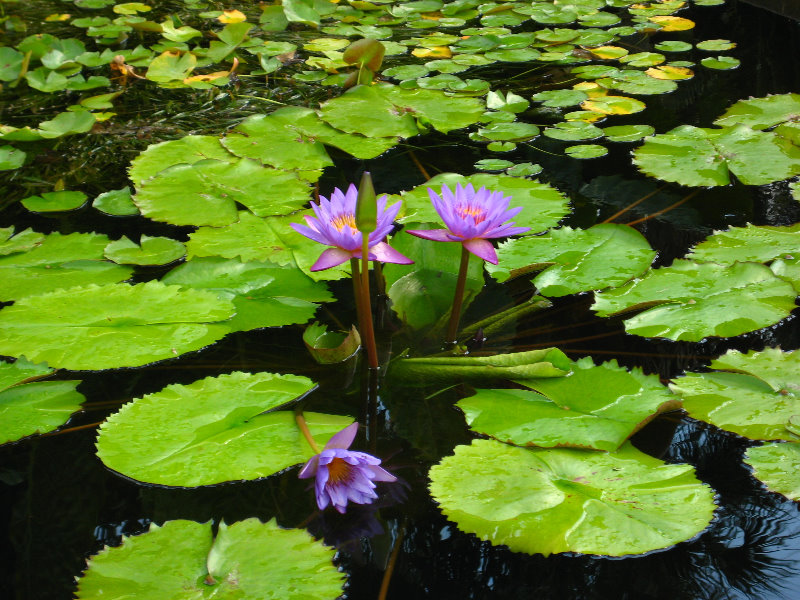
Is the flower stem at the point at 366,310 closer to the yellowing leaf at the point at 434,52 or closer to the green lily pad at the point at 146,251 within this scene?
the green lily pad at the point at 146,251

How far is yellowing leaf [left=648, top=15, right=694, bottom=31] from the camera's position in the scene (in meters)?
3.42

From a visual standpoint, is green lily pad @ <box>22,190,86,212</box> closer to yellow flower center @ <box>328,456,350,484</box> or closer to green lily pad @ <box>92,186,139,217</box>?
green lily pad @ <box>92,186,139,217</box>

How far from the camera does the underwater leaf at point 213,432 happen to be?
45.6 inches

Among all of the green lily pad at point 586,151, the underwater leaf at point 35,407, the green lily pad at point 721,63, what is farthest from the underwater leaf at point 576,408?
the green lily pad at point 721,63

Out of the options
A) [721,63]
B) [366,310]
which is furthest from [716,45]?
[366,310]

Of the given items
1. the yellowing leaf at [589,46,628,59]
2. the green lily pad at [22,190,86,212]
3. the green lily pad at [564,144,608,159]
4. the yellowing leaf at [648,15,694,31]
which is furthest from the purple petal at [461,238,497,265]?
the yellowing leaf at [648,15,694,31]

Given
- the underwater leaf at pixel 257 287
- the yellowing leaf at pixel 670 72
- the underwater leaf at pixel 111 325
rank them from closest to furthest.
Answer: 1. the underwater leaf at pixel 111 325
2. the underwater leaf at pixel 257 287
3. the yellowing leaf at pixel 670 72

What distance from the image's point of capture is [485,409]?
1.27 m

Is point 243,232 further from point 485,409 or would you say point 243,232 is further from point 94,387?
point 485,409

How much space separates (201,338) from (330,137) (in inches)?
45.0

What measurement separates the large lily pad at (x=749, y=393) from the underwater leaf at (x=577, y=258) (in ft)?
1.09

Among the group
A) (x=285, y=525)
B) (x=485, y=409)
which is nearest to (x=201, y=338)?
(x=285, y=525)

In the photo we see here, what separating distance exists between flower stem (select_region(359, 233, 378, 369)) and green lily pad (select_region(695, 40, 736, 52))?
2540 millimetres

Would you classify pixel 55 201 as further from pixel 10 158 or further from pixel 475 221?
pixel 475 221
